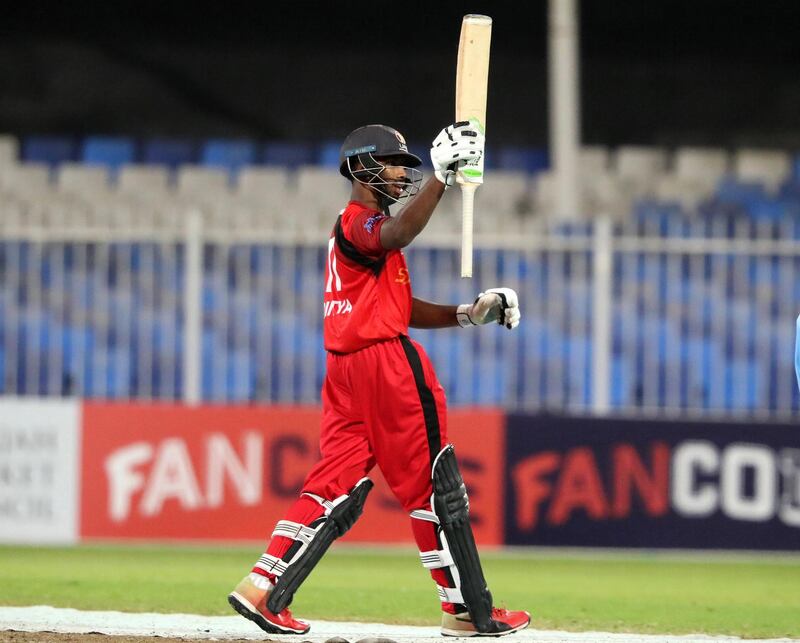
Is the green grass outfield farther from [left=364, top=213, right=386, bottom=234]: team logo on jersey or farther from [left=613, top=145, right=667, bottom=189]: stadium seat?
[left=613, top=145, right=667, bottom=189]: stadium seat

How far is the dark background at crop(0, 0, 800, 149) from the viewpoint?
19.5 metres

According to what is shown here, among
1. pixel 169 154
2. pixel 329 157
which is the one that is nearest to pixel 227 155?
pixel 169 154

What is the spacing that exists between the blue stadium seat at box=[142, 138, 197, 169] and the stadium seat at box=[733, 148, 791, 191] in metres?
6.17

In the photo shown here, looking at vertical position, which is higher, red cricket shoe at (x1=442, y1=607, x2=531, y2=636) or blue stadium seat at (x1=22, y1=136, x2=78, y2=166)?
blue stadium seat at (x1=22, y1=136, x2=78, y2=166)

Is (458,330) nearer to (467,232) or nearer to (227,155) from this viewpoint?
(227,155)

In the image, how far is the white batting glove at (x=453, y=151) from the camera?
208 inches

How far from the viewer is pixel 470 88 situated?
5559 millimetres

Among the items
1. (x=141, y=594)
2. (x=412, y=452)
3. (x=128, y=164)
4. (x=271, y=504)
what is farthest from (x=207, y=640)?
(x=128, y=164)

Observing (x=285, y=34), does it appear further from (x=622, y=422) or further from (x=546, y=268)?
(x=622, y=422)

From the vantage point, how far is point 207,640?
227 inches

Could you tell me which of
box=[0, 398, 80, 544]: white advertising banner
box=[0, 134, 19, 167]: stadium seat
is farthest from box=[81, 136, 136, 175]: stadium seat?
box=[0, 398, 80, 544]: white advertising banner

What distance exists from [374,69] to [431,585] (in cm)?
1229

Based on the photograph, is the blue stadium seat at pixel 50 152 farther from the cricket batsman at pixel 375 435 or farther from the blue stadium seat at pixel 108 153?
the cricket batsman at pixel 375 435

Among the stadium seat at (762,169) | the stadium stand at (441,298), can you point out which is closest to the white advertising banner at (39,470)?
the stadium stand at (441,298)
